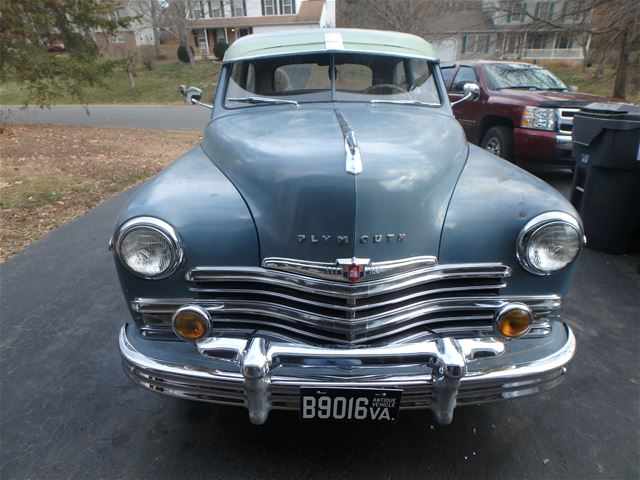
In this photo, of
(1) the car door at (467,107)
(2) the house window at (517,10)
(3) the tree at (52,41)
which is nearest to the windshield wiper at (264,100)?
(1) the car door at (467,107)

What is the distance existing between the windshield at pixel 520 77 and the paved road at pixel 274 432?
5339 millimetres

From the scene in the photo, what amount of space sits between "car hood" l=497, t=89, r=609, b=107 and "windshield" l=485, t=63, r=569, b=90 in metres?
0.30

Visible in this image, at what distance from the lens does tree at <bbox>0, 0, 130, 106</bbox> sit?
10508mm

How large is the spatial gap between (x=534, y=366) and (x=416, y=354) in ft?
1.81

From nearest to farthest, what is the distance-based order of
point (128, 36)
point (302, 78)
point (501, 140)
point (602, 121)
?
point (302, 78), point (602, 121), point (501, 140), point (128, 36)

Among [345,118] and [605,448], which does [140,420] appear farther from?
[605,448]

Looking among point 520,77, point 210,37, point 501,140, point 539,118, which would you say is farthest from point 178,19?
point 539,118

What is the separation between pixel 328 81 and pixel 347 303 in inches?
78.0

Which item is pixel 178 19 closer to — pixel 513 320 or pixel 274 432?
pixel 274 432

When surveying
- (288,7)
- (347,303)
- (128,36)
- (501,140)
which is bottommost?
(501,140)

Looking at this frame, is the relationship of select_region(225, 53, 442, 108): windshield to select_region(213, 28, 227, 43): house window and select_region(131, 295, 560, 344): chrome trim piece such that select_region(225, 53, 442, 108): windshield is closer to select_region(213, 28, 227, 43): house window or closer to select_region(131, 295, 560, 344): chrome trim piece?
select_region(131, 295, 560, 344): chrome trim piece

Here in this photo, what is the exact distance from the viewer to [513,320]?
201 cm

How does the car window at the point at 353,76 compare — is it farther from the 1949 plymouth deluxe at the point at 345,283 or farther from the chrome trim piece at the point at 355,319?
the chrome trim piece at the point at 355,319

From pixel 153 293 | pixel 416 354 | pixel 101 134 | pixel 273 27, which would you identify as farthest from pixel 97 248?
pixel 273 27
